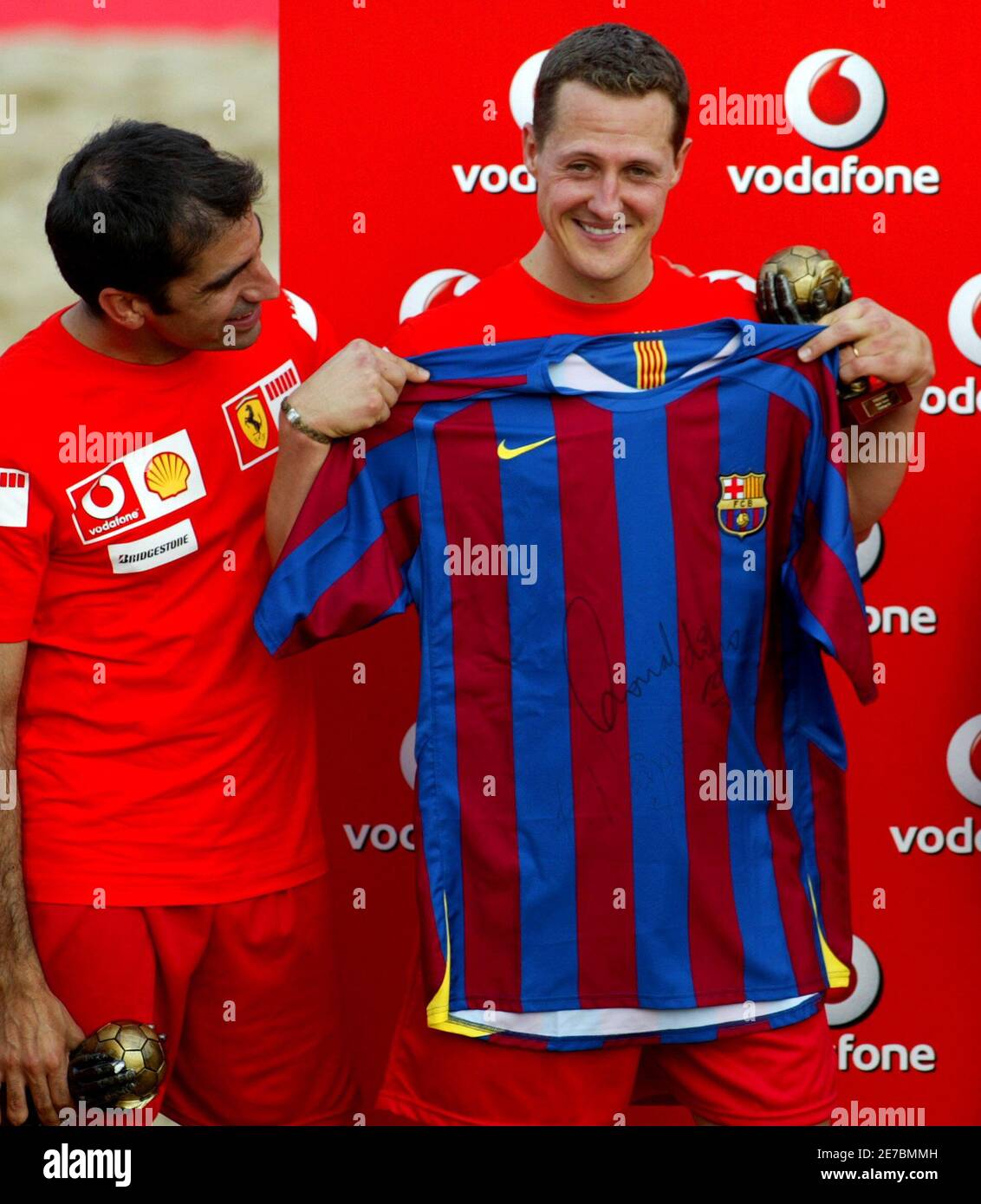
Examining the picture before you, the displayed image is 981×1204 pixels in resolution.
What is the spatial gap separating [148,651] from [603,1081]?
2.83 ft

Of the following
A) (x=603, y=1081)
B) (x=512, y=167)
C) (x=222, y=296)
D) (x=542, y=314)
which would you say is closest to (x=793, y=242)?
(x=512, y=167)

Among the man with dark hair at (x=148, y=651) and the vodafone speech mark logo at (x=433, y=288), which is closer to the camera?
the man with dark hair at (x=148, y=651)

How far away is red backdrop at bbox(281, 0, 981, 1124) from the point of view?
263 centimetres

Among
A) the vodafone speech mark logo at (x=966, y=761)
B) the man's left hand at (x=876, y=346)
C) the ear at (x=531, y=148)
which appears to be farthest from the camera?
the vodafone speech mark logo at (x=966, y=761)

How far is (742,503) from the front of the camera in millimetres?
2025

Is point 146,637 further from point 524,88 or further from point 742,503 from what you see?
point 524,88

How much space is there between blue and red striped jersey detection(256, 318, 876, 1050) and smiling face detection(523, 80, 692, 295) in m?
0.12

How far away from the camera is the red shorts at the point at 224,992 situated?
2.14 meters

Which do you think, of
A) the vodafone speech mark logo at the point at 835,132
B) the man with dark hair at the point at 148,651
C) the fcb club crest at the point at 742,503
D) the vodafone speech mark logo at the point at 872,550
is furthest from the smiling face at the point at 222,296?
the vodafone speech mark logo at the point at 872,550

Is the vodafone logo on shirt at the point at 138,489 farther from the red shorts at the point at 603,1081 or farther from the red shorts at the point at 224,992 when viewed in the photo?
the red shorts at the point at 603,1081

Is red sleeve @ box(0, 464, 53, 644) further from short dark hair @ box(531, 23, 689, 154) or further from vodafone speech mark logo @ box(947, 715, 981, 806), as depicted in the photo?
vodafone speech mark logo @ box(947, 715, 981, 806)

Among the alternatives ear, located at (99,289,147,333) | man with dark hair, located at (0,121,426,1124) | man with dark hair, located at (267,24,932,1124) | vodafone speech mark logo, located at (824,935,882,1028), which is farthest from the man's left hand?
vodafone speech mark logo, located at (824,935,882,1028)

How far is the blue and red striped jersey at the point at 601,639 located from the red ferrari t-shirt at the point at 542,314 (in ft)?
0.23

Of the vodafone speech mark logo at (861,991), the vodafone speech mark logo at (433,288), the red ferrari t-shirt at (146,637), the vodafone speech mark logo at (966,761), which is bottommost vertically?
the vodafone speech mark logo at (861,991)
